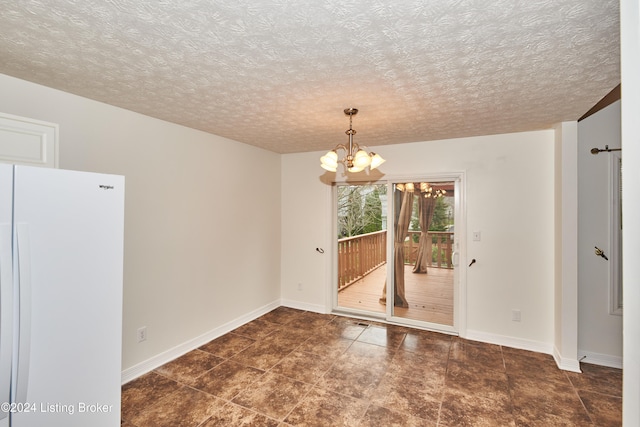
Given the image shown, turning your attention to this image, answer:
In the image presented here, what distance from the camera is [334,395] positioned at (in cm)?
245

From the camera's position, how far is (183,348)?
10.3 ft

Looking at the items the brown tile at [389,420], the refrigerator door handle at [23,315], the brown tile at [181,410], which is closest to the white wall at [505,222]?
the brown tile at [389,420]

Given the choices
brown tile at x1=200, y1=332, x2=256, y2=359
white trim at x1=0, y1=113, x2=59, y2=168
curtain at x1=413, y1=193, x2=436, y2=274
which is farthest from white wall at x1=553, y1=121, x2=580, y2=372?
white trim at x1=0, y1=113, x2=59, y2=168

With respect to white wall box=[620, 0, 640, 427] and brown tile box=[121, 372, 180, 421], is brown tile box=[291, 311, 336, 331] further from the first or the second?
white wall box=[620, 0, 640, 427]

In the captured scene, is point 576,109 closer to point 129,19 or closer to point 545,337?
point 545,337

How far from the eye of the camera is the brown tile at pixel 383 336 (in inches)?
135

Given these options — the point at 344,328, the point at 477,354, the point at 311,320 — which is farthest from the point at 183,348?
the point at 477,354

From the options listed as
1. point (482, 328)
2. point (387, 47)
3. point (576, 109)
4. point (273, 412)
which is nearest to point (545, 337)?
point (482, 328)

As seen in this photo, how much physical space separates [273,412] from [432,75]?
2.70 metres

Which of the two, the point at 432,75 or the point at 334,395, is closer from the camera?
the point at 432,75

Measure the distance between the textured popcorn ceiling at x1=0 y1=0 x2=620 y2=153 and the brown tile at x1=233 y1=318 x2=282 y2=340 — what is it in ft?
8.48

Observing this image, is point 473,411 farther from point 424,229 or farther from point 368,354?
point 424,229

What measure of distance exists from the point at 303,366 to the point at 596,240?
3246 mm

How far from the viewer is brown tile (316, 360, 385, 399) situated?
2.51 meters
